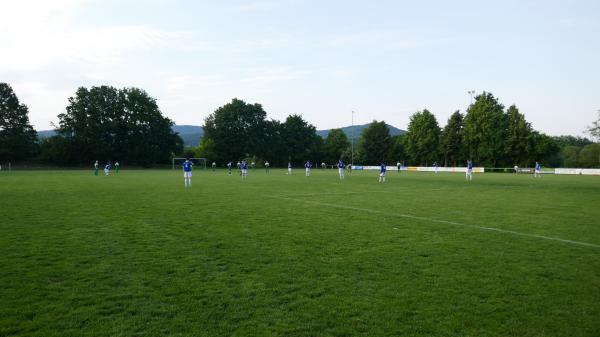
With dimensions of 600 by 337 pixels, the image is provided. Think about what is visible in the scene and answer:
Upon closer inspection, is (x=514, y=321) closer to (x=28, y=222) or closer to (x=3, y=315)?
(x=3, y=315)

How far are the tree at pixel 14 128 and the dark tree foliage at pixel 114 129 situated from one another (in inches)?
137

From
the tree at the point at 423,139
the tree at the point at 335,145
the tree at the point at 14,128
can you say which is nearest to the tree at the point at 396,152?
the tree at the point at 423,139

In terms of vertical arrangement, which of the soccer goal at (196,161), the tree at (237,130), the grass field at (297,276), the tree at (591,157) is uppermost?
the tree at (237,130)

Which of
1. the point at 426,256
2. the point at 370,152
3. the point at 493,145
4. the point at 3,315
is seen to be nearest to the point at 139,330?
the point at 3,315

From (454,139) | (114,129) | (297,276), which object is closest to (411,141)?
(454,139)

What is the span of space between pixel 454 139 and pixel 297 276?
8952 cm

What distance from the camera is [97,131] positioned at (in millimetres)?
78812

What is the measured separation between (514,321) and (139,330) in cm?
420

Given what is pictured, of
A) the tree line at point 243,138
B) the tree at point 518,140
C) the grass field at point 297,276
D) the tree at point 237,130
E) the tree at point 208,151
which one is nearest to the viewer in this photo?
the grass field at point 297,276

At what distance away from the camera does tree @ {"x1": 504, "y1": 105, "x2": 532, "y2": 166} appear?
80131 mm

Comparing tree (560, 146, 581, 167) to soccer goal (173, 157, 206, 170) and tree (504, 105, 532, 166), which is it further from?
soccer goal (173, 157, 206, 170)

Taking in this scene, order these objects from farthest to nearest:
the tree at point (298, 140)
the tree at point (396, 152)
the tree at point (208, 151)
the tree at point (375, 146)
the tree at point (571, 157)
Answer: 1. the tree at point (298, 140)
2. the tree at point (396, 152)
3. the tree at point (375, 146)
4. the tree at point (571, 157)
5. the tree at point (208, 151)

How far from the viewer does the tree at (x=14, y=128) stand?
72.2 m

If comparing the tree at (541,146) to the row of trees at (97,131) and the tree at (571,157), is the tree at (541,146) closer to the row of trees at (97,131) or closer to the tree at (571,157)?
the tree at (571,157)
